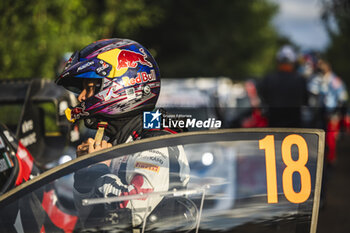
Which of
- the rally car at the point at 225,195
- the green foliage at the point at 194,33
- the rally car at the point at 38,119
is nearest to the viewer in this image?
the rally car at the point at 225,195

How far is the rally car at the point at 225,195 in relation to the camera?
1821 mm

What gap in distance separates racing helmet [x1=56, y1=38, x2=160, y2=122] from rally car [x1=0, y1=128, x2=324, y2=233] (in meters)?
0.56

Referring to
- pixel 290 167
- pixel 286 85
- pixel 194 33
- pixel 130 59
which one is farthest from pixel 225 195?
pixel 194 33

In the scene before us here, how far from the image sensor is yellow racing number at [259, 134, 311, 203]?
74.9 inches

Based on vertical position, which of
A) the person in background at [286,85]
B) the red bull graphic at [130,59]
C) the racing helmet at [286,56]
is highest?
the red bull graphic at [130,59]

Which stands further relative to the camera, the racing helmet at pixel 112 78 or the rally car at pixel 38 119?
the rally car at pixel 38 119

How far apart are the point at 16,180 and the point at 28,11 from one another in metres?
4.75

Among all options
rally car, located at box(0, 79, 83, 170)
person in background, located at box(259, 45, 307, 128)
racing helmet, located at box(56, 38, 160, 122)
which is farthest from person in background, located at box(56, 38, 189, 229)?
person in background, located at box(259, 45, 307, 128)

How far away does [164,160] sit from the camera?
189 cm

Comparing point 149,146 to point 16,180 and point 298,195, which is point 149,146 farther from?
point 16,180

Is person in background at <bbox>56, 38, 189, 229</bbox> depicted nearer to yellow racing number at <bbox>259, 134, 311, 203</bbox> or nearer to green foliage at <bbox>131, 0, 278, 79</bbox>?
yellow racing number at <bbox>259, 134, 311, 203</bbox>

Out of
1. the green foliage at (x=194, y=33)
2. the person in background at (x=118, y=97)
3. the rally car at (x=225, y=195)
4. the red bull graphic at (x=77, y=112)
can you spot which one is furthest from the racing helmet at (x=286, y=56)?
the green foliage at (x=194, y=33)

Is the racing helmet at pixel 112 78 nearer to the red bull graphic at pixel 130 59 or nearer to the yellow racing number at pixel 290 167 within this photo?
the red bull graphic at pixel 130 59

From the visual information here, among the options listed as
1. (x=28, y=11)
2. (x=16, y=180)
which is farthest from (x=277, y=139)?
(x=28, y=11)
